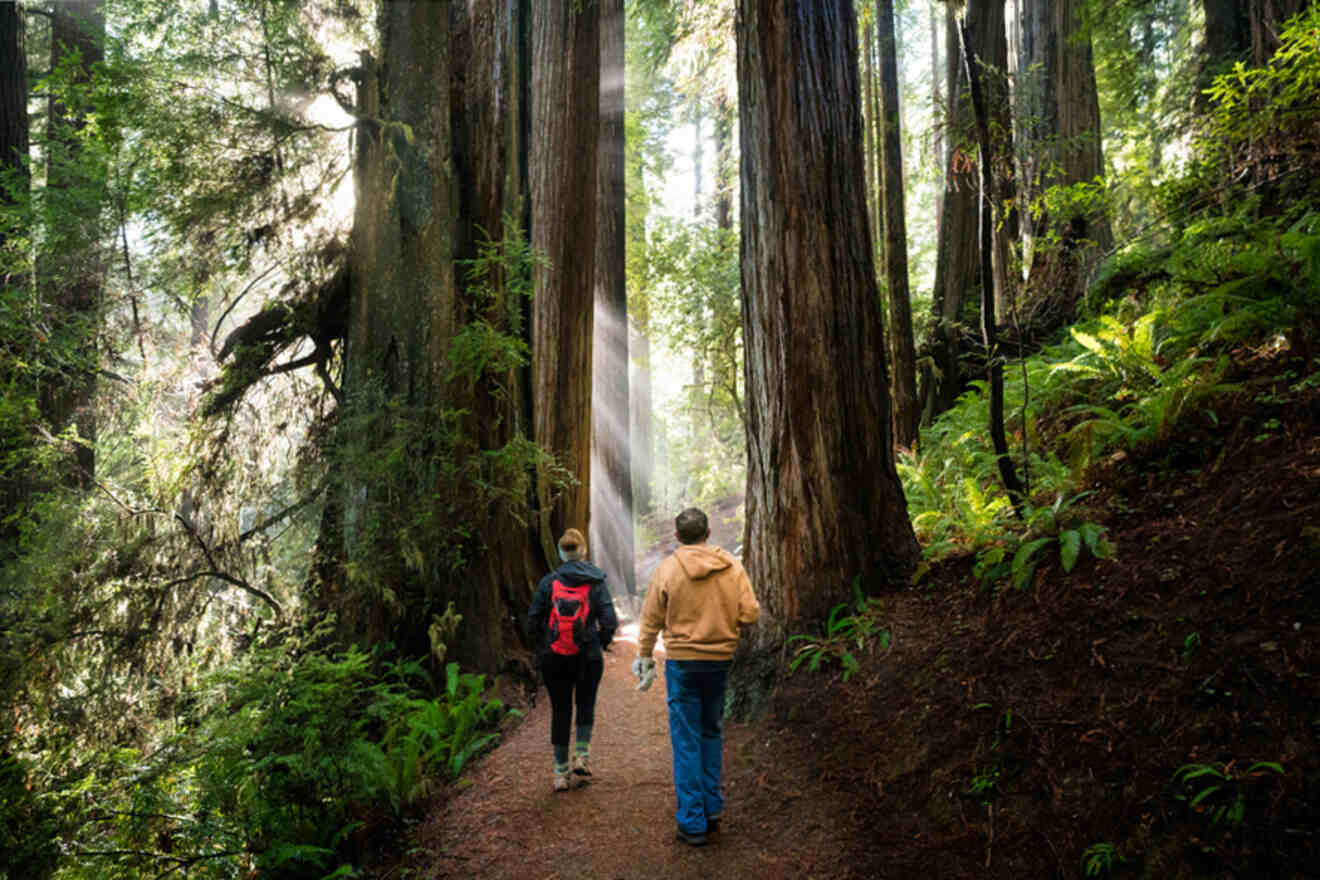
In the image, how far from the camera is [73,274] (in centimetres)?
710

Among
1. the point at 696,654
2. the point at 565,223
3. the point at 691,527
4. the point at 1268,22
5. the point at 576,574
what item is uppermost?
the point at 1268,22

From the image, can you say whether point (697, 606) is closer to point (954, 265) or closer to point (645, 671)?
point (645, 671)

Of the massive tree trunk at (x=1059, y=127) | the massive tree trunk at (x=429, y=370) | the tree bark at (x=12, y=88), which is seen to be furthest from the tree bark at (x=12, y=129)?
the massive tree trunk at (x=1059, y=127)

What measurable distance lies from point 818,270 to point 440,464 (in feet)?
12.3

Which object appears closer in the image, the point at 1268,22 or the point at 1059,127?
the point at 1268,22

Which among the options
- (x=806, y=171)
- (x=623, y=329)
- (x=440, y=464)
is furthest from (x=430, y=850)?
(x=623, y=329)

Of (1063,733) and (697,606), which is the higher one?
(697,606)

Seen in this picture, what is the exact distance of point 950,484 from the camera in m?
6.77

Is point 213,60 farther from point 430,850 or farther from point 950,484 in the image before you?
point 950,484

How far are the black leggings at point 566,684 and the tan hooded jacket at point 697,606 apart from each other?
2.94 feet

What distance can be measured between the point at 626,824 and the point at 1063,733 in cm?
260

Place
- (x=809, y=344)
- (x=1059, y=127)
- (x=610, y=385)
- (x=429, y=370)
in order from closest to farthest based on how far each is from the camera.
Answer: (x=809, y=344) → (x=429, y=370) → (x=1059, y=127) → (x=610, y=385)

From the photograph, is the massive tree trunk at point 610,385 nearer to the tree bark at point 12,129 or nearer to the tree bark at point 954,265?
the tree bark at point 954,265

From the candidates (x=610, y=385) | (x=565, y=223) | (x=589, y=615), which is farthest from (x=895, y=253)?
(x=589, y=615)
